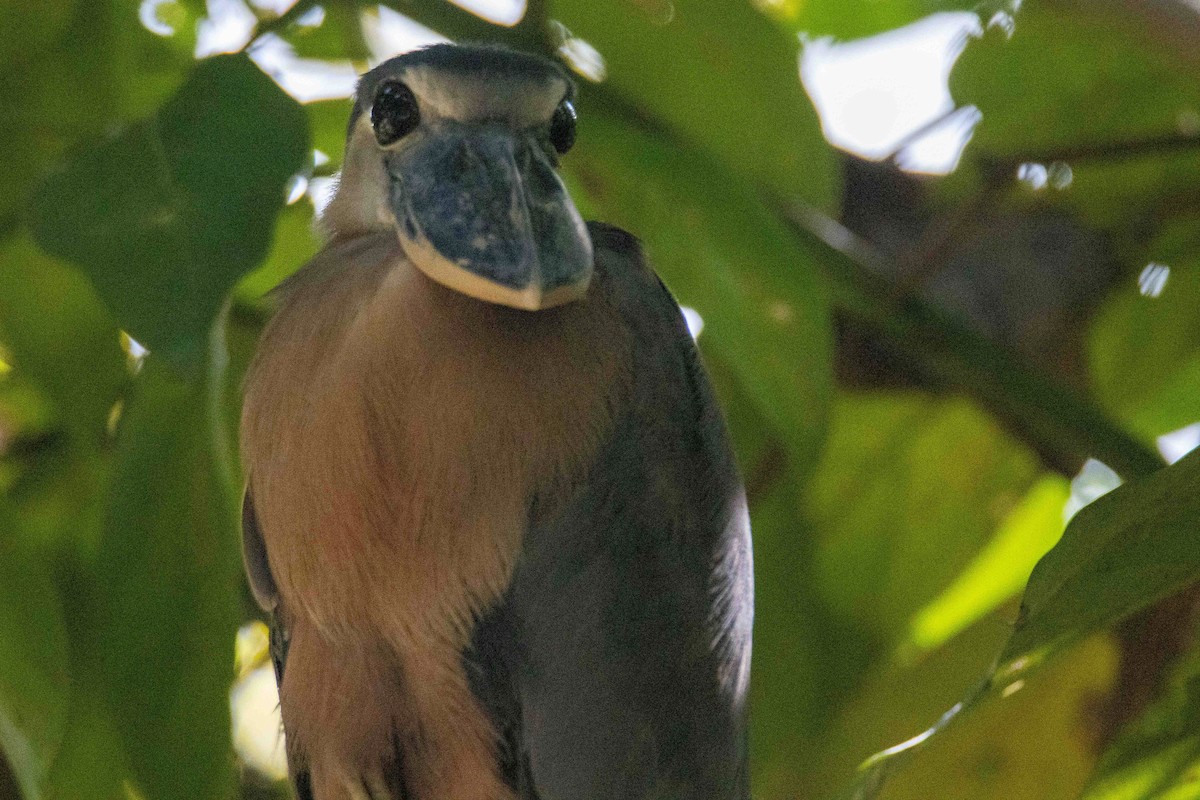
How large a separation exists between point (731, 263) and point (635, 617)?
0.54 metres

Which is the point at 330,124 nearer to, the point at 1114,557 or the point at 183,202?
the point at 183,202

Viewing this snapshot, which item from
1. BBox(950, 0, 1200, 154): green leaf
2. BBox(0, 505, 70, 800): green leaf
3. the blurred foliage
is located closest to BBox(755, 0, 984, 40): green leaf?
the blurred foliage

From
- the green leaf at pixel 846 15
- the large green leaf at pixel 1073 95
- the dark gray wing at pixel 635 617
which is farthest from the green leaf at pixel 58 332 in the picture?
the large green leaf at pixel 1073 95

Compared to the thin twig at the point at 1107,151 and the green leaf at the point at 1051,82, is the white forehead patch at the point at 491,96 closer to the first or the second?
the thin twig at the point at 1107,151

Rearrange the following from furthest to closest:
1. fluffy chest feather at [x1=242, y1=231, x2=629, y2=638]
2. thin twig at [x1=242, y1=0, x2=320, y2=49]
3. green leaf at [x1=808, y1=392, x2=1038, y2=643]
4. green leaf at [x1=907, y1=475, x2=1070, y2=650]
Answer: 1. green leaf at [x1=907, y1=475, x2=1070, y2=650]
2. green leaf at [x1=808, y1=392, x2=1038, y2=643]
3. thin twig at [x1=242, y1=0, x2=320, y2=49]
4. fluffy chest feather at [x1=242, y1=231, x2=629, y2=638]

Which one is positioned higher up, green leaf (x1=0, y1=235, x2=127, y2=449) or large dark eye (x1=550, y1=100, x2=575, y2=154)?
large dark eye (x1=550, y1=100, x2=575, y2=154)

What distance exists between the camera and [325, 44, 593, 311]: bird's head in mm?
1275

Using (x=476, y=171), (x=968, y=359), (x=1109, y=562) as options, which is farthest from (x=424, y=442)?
(x=968, y=359)

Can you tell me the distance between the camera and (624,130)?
1908 mm

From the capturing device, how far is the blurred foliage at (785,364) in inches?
53.0

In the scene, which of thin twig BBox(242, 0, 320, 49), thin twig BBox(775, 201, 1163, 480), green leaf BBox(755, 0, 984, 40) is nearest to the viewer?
thin twig BBox(242, 0, 320, 49)

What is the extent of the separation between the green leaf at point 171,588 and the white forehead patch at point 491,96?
432 mm

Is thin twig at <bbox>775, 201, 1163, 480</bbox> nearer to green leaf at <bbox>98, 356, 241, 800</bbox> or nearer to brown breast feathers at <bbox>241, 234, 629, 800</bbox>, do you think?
brown breast feathers at <bbox>241, 234, 629, 800</bbox>

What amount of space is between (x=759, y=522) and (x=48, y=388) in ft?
3.38
